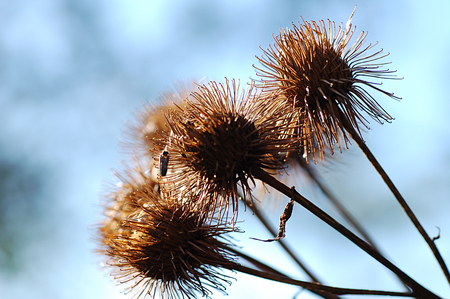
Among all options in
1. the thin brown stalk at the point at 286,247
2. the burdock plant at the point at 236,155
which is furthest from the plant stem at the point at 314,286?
the thin brown stalk at the point at 286,247

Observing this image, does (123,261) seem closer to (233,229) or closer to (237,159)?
(233,229)

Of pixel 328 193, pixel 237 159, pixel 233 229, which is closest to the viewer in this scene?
pixel 237 159

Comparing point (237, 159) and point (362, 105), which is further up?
point (362, 105)

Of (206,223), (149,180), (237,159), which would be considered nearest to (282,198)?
(149,180)

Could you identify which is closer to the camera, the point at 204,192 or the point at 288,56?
the point at 204,192

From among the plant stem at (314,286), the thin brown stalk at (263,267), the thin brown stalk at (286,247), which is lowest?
the plant stem at (314,286)

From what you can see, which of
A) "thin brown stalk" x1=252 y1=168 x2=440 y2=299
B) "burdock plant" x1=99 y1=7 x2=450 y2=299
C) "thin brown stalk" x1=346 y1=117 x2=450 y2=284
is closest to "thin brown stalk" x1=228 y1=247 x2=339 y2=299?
"burdock plant" x1=99 y1=7 x2=450 y2=299

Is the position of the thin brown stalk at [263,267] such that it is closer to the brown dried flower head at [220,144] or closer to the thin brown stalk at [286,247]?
the thin brown stalk at [286,247]
